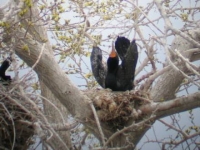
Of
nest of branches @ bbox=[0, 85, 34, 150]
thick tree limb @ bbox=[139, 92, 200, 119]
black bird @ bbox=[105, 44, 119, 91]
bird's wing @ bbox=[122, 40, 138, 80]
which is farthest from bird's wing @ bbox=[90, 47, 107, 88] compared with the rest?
nest of branches @ bbox=[0, 85, 34, 150]

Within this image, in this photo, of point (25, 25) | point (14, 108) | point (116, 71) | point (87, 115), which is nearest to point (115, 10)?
point (116, 71)

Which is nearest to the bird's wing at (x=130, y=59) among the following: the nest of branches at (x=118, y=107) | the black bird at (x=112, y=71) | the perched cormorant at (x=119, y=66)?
the perched cormorant at (x=119, y=66)

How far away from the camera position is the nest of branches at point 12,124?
3174 mm

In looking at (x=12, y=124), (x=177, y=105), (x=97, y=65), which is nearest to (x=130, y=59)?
(x=97, y=65)

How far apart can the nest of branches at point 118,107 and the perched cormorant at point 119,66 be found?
25cm

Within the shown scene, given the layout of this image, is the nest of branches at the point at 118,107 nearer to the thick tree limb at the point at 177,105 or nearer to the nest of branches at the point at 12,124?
the thick tree limb at the point at 177,105

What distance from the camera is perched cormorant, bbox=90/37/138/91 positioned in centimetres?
404

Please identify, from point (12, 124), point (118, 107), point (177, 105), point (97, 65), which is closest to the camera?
point (12, 124)

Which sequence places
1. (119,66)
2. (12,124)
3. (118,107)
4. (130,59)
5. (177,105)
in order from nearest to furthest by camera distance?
(12,124) → (177,105) → (118,107) → (130,59) → (119,66)

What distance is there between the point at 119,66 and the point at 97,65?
296mm

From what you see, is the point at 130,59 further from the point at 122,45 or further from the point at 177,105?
the point at 177,105

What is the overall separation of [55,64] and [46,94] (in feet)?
4.01

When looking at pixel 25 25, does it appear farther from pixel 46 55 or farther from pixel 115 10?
pixel 115 10

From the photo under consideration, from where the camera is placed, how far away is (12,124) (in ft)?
10.5
